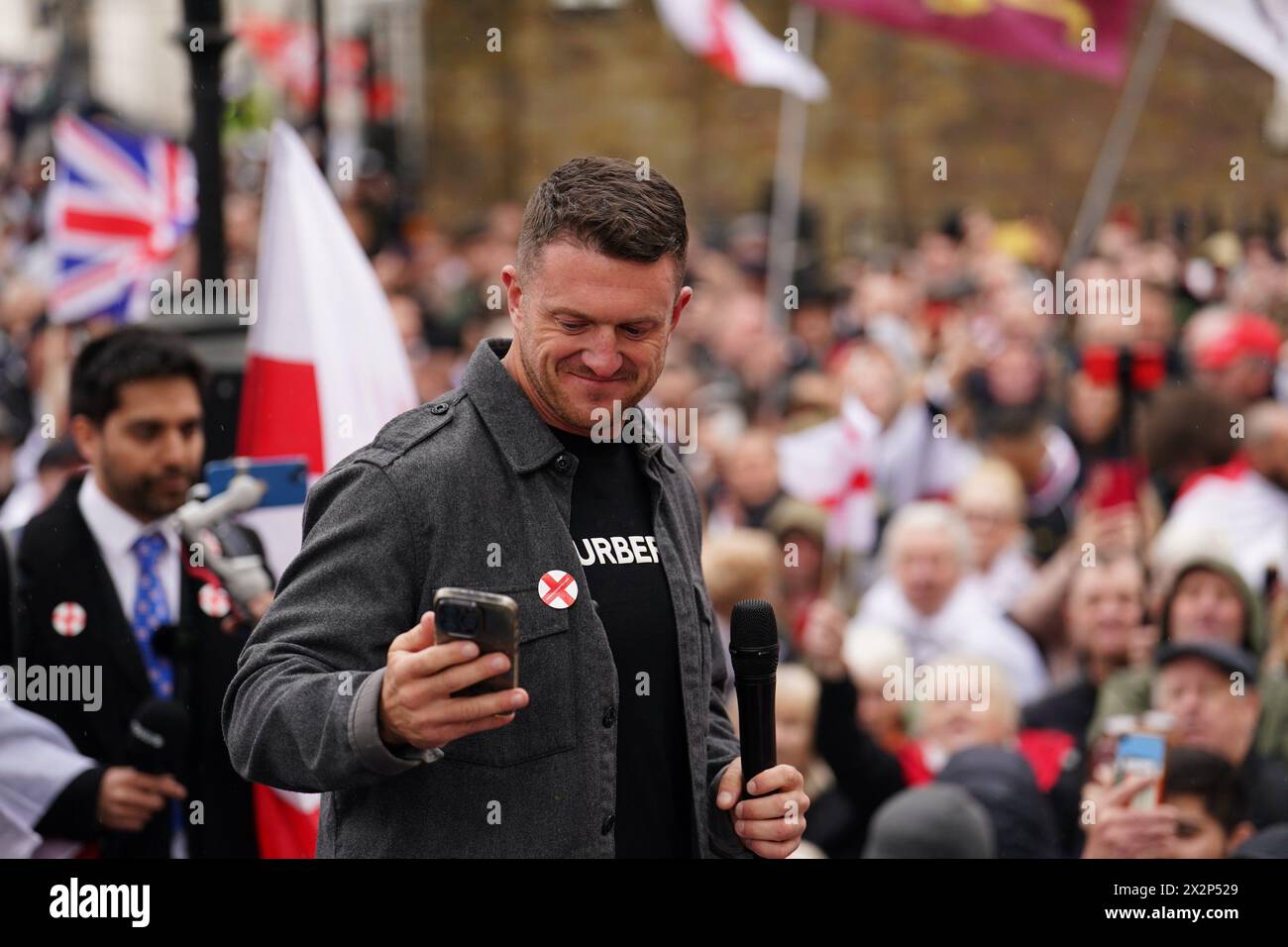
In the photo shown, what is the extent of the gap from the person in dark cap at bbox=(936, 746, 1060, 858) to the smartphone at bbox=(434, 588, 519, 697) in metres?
2.35

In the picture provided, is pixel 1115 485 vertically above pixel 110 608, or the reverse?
pixel 1115 485

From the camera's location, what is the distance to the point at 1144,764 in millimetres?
3869

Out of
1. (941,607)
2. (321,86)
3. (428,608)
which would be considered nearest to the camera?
(428,608)

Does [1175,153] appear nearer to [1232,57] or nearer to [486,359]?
[1232,57]

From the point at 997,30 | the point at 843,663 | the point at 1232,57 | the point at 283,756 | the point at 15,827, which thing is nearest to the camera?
the point at 283,756

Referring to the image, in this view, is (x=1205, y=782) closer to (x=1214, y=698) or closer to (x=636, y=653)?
(x=1214, y=698)

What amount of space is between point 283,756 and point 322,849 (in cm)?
28

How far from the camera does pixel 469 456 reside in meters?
2.50

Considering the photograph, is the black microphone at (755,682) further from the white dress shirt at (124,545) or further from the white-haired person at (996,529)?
the white-haired person at (996,529)

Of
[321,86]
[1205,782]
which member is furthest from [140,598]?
[321,86]

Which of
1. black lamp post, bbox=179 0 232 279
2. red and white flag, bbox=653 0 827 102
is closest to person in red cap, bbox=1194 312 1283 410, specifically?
red and white flag, bbox=653 0 827 102

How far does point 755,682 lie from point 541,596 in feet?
1.14

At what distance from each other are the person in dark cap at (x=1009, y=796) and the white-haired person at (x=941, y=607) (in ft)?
4.87
